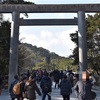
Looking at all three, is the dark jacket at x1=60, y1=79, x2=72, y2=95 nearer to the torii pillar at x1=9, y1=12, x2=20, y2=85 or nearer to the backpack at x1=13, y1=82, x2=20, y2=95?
the backpack at x1=13, y1=82, x2=20, y2=95

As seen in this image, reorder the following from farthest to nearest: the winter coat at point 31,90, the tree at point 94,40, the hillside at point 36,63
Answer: the hillside at point 36,63, the tree at point 94,40, the winter coat at point 31,90

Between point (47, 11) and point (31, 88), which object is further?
point (47, 11)

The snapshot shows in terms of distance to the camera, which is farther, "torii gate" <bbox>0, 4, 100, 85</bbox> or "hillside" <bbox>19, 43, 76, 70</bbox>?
"hillside" <bbox>19, 43, 76, 70</bbox>

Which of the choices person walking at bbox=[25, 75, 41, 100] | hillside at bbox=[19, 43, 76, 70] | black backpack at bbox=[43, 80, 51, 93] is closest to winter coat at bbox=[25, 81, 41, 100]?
person walking at bbox=[25, 75, 41, 100]

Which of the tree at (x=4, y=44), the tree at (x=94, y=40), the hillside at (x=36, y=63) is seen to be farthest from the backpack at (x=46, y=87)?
the hillside at (x=36, y=63)

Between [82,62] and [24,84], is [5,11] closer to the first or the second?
[82,62]

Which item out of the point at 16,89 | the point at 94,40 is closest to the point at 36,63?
the point at 94,40

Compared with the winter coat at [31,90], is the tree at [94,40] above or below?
above

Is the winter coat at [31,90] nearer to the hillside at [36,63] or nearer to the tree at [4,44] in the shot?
the tree at [4,44]

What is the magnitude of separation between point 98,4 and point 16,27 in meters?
5.46

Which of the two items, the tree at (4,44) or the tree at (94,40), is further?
the tree at (94,40)

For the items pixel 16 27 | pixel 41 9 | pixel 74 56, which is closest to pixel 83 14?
pixel 41 9

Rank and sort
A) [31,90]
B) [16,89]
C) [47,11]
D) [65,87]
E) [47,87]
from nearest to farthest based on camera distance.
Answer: [31,90] → [16,89] → [65,87] → [47,87] → [47,11]

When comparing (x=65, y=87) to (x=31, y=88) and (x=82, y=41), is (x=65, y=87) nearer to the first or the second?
(x=31, y=88)
